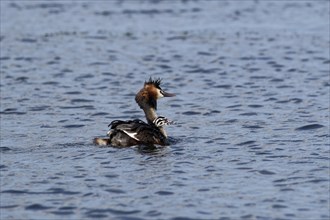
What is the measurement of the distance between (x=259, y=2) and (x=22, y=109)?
16.9 metres

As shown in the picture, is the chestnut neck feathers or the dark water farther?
the chestnut neck feathers

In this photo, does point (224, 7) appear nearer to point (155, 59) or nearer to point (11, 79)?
point (155, 59)

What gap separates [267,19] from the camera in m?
33.7

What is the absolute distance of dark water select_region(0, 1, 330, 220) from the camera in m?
14.7

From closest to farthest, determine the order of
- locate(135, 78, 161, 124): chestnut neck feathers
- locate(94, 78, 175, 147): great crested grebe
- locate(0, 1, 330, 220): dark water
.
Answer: locate(0, 1, 330, 220): dark water < locate(94, 78, 175, 147): great crested grebe < locate(135, 78, 161, 124): chestnut neck feathers

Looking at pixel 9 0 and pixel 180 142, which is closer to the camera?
pixel 180 142

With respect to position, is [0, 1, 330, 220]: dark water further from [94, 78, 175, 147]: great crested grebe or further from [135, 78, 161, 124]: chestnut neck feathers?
[135, 78, 161, 124]: chestnut neck feathers

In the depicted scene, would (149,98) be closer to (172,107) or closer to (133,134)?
(133,134)

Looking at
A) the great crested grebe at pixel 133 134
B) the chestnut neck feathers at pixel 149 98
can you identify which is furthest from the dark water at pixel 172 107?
the chestnut neck feathers at pixel 149 98

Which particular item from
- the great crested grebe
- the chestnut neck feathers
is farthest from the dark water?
the chestnut neck feathers

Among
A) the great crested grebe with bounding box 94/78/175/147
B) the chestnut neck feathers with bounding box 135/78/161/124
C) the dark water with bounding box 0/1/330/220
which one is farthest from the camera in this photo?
the chestnut neck feathers with bounding box 135/78/161/124

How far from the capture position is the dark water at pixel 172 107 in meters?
14.7

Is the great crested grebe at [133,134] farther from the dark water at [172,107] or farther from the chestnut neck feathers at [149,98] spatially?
the chestnut neck feathers at [149,98]

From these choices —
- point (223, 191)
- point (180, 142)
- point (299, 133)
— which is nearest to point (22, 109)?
point (180, 142)
